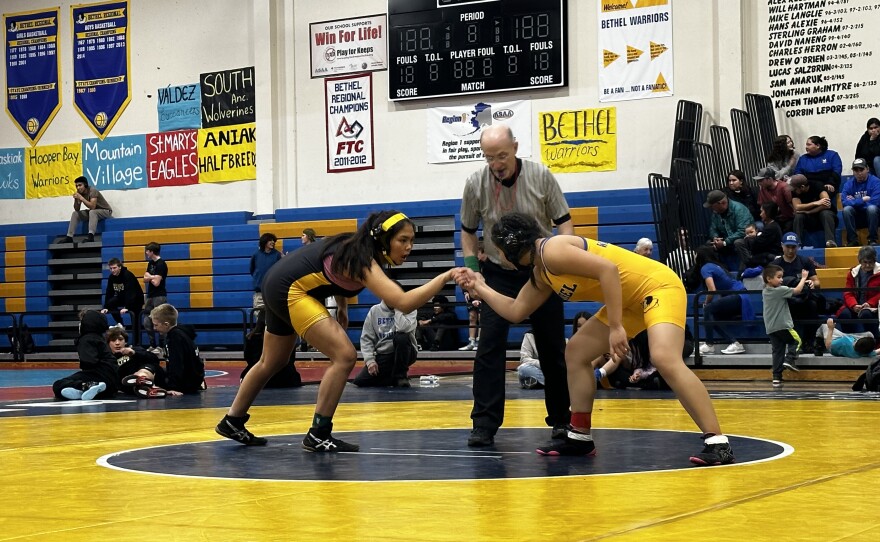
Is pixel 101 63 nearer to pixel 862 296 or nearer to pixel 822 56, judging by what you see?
pixel 822 56

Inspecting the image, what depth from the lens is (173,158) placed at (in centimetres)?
2409

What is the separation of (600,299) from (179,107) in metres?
A: 18.7

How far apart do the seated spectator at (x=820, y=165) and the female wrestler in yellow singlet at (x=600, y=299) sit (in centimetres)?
1089

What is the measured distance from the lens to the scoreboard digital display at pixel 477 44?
19922 mm

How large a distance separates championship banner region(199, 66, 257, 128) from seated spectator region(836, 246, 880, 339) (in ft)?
38.9

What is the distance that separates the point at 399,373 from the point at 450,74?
7.89m

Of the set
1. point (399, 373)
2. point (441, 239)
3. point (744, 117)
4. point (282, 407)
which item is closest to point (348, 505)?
point (282, 407)

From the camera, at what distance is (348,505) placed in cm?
496

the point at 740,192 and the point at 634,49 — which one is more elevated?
the point at 634,49

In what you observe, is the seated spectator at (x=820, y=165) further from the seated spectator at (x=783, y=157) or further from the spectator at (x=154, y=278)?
the spectator at (x=154, y=278)

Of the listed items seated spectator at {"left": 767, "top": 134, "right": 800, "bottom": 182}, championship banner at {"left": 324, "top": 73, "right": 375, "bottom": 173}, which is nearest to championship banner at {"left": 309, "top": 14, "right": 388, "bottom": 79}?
championship banner at {"left": 324, "top": 73, "right": 375, "bottom": 173}

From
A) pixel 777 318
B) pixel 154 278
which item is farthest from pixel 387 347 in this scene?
pixel 154 278

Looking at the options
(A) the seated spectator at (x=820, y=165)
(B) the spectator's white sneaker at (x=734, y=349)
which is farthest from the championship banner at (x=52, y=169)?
(B) the spectator's white sneaker at (x=734, y=349)

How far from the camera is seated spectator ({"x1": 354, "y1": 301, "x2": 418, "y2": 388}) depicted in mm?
13891
